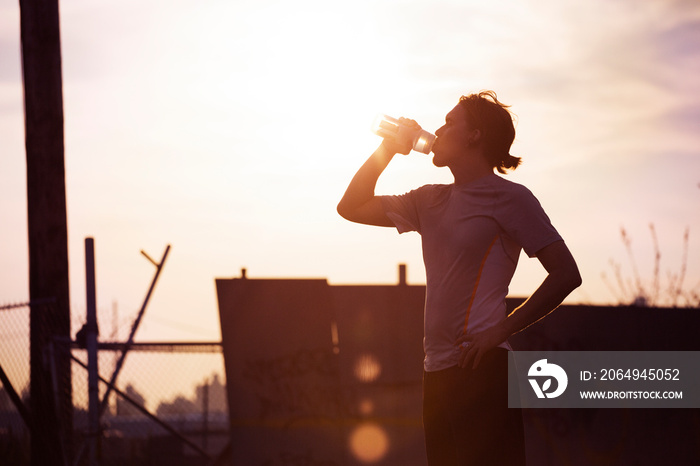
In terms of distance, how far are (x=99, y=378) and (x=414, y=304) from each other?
3.13 metres

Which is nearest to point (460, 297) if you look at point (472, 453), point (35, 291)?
point (472, 453)

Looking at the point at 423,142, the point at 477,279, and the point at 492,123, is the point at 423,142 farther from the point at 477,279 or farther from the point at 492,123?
the point at 477,279

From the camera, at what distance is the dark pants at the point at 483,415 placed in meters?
3.34

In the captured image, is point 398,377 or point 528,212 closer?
point 528,212

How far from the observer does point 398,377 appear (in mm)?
8320

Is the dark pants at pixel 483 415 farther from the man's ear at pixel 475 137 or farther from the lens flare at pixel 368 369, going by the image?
the lens flare at pixel 368 369

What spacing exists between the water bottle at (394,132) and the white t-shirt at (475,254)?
365mm

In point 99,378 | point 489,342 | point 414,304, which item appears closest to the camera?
point 489,342

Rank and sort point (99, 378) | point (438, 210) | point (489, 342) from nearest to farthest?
point (489, 342), point (438, 210), point (99, 378)

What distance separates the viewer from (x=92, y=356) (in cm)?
787

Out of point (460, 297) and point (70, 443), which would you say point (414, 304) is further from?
point (460, 297)

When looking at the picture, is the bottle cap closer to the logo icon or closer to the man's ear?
the man's ear

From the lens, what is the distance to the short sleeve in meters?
3.41

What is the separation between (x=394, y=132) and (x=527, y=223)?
89cm
